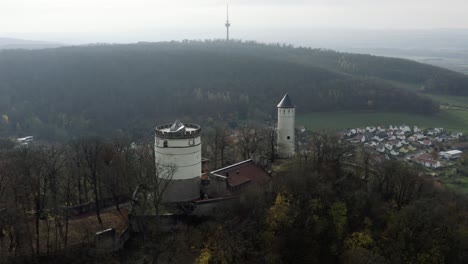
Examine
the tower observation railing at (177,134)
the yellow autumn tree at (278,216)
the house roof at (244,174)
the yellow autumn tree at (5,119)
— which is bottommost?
the yellow autumn tree at (5,119)

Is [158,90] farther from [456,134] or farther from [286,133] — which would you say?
[286,133]

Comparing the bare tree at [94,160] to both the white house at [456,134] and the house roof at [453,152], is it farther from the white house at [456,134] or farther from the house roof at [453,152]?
the white house at [456,134]

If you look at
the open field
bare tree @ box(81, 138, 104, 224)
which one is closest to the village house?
the open field

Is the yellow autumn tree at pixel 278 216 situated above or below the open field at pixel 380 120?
above

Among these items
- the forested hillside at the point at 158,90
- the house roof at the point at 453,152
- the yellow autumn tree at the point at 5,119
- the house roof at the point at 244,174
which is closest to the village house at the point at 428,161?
the house roof at the point at 453,152

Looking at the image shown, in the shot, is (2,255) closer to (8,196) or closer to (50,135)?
(8,196)

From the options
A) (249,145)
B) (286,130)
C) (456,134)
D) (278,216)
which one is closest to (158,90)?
(456,134)
